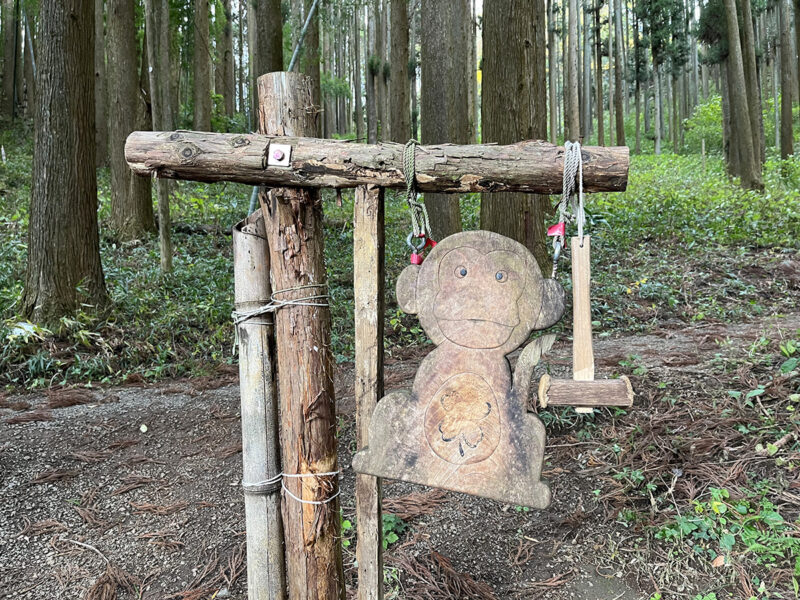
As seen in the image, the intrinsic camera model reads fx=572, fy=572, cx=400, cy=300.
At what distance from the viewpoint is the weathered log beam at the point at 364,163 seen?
196cm

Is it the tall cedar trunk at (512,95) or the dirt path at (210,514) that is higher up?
the tall cedar trunk at (512,95)

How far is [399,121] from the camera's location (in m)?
12.8

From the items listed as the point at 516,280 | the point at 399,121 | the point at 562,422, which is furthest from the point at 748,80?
the point at 516,280

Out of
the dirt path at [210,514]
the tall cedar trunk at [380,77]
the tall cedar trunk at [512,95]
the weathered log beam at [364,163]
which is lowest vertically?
the dirt path at [210,514]

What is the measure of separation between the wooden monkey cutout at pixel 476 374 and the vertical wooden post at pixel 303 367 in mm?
392

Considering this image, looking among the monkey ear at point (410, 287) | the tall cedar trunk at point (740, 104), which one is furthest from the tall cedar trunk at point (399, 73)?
the monkey ear at point (410, 287)

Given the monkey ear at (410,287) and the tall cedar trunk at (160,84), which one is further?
the tall cedar trunk at (160,84)

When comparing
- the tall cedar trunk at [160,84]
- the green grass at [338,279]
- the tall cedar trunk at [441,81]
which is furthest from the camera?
the tall cedar trunk at [441,81]

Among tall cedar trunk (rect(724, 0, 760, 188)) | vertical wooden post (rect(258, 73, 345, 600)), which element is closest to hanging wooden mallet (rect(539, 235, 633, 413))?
vertical wooden post (rect(258, 73, 345, 600))

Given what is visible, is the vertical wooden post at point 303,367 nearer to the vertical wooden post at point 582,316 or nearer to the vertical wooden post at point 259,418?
the vertical wooden post at point 259,418

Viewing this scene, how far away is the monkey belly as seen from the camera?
6.32 feet

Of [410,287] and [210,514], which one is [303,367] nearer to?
[410,287]

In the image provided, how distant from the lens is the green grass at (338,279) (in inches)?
235

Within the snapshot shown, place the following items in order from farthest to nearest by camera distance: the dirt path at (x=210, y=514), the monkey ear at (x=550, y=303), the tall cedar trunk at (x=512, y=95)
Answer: the tall cedar trunk at (x=512, y=95)
the dirt path at (x=210, y=514)
the monkey ear at (x=550, y=303)
